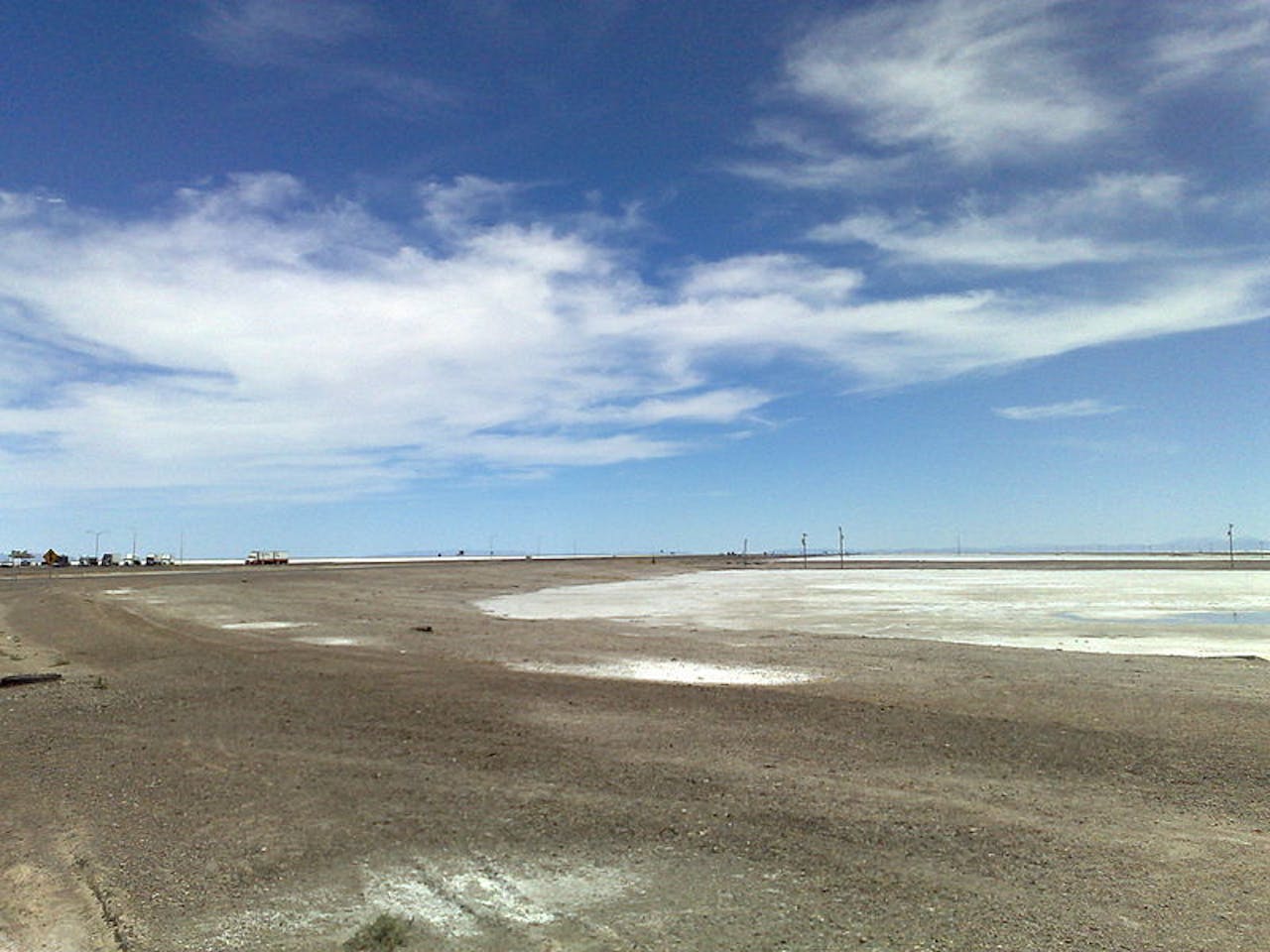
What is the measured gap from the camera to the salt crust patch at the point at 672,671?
57.2 ft

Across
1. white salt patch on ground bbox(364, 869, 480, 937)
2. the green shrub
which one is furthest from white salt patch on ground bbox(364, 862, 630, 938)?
the green shrub

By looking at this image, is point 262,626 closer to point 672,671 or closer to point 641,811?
point 672,671

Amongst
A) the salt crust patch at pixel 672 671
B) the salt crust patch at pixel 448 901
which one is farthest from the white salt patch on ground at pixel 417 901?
the salt crust patch at pixel 672 671

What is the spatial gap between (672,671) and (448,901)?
12234 millimetres

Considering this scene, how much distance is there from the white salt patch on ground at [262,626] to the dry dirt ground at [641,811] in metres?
11.5

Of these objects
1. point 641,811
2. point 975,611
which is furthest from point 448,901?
point 975,611

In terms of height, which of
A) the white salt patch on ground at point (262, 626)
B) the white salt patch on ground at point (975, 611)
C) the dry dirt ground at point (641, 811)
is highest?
the white salt patch on ground at point (262, 626)

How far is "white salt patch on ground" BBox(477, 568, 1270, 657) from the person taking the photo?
25391mm

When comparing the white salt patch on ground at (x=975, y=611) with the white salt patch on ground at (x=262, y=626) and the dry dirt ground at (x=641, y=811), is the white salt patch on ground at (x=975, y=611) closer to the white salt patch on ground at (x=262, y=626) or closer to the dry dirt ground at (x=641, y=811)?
the dry dirt ground at (x=641, y=811)

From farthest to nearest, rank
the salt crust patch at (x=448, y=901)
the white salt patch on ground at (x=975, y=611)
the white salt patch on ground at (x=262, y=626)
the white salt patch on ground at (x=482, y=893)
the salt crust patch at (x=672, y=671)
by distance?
the white salt patch on ground at (x=262, y=626) → the white salt patch on ground at (x=975, y=611) → the salt crust patch at (x=672, y=671) → the white salt patch on ground at (x=482, y=893) → the salt crust patch at (x=448, y=901)

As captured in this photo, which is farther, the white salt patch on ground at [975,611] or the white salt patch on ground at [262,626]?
the white salt patch on ground at [262,626]

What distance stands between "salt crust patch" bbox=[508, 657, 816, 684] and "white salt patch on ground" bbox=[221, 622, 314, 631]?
13728 mm

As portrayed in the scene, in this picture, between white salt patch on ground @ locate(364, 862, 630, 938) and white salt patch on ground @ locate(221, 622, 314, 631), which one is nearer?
white salt patch on ground @ locate(364, 862, 630, 938)

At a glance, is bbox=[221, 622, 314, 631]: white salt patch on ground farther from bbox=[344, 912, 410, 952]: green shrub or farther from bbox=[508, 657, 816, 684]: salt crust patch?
bbox=[344, 912, 410, 952]: green shrub
